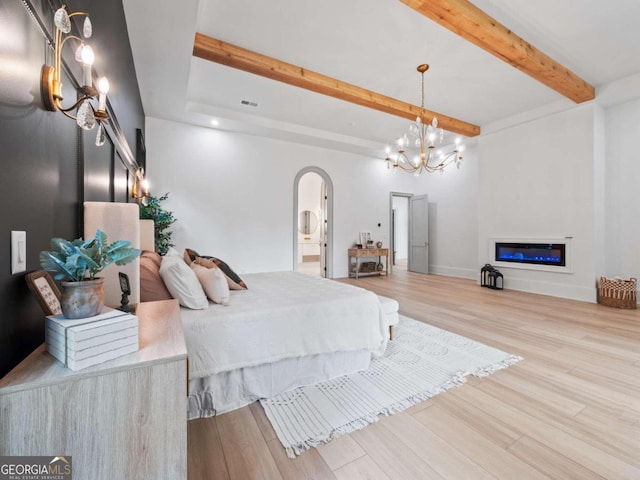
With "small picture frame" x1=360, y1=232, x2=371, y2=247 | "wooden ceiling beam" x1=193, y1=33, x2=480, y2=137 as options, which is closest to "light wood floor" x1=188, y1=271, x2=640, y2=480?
"wooden ceiling beam" x1=193, y1=33, x2=480, y2=137

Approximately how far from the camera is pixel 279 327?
2053 millimetres

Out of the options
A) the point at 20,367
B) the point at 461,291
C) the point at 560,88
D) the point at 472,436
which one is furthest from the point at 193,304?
the point at 560,88

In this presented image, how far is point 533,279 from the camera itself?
5.32 m

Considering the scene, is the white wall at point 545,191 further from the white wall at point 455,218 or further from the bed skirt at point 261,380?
the bed skirt at point 261,380

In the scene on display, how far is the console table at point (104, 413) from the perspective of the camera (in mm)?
724

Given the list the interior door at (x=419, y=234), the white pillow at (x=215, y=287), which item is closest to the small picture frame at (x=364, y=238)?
the interior door at (x=419, y=234)

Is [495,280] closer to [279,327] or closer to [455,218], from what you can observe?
[455,218]

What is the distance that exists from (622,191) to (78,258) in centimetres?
684

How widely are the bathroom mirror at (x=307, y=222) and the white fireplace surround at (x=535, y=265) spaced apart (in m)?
5.85

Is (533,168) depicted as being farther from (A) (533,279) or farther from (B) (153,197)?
(B) (153,197)

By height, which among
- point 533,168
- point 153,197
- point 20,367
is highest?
point 533,168

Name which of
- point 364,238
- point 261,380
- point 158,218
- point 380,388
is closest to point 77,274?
point 261,380

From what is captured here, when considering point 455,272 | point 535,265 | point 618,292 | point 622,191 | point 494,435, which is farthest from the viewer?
point 455,272

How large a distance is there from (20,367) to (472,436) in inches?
80.9
